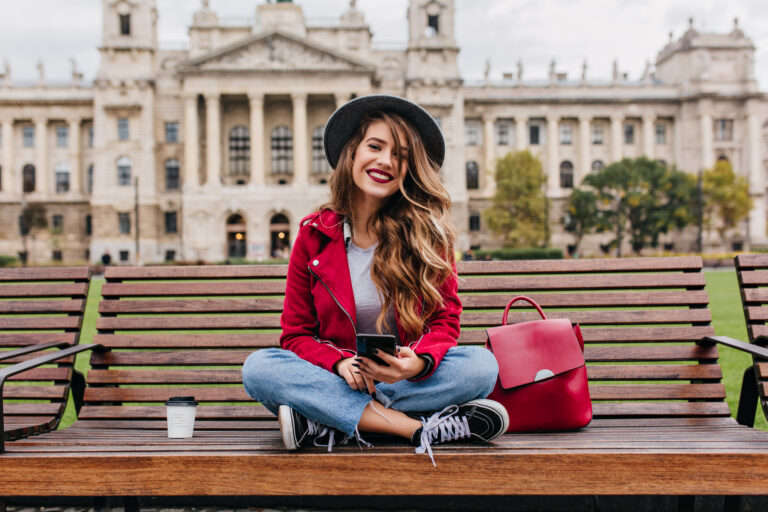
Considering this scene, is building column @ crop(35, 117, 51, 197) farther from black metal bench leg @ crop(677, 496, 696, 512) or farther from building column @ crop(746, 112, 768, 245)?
building column @ crop(746, 112, 768, 245)

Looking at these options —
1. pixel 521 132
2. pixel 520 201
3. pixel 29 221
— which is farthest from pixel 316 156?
pixel 29 221

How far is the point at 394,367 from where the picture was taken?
2387 millimetres

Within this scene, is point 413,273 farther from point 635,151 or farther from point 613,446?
point 635,151

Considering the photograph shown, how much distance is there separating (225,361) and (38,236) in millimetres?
55993

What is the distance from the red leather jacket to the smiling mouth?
11.2 inches

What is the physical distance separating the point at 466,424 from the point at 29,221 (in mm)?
56282

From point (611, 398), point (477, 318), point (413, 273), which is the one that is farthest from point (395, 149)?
point (611, 398)

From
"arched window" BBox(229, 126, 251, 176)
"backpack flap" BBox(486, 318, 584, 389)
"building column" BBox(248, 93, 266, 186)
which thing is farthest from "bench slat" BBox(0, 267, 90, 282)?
"arched window" BBox(229, 126, 251, 176)

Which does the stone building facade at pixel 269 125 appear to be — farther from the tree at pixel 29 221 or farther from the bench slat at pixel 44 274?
the bench slat at pixel 44 274

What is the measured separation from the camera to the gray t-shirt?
2879 mm

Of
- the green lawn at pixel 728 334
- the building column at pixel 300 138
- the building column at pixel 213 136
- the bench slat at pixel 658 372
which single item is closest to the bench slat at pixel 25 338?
the green lawn at pixel 728 334

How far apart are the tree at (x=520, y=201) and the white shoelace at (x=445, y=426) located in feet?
140

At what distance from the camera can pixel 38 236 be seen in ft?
168

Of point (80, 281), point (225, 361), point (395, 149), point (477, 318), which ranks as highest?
point (395, 149)
